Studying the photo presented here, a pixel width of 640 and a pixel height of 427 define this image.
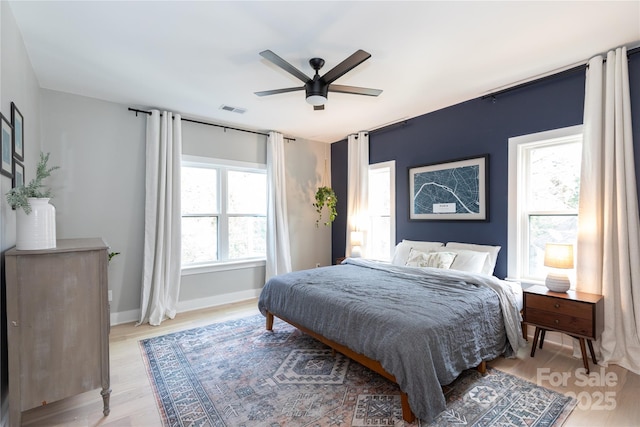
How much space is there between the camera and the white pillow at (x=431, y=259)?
3354 millimetres

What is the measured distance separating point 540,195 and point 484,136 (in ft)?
2.93

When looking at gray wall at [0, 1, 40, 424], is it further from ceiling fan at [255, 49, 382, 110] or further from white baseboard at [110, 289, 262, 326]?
white baseboard at [110, 289, 262, 326]

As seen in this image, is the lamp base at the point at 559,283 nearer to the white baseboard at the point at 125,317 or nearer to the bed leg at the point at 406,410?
the bed leg at the point at 406,410

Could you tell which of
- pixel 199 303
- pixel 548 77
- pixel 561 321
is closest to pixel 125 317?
pixel 199 303

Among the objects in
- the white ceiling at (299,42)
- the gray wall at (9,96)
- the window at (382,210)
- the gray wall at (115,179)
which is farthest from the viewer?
the window at (382,210)

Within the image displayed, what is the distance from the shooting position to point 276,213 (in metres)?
4.83

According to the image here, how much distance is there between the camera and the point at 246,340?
10.4ft

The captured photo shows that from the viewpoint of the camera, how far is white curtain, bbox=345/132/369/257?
4945mm

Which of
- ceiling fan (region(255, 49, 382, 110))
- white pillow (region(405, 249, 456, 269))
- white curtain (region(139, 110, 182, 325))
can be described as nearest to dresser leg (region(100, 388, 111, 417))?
white curtain (region(139, 110, 182, 325))

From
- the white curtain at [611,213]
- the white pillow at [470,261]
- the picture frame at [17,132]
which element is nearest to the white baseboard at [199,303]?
the picture frame at [17,132]

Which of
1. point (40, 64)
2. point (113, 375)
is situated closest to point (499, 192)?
point (113, 375)

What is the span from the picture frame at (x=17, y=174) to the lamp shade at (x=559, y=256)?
429cm

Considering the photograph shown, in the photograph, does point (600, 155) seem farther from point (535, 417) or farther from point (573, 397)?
point (535, 417)

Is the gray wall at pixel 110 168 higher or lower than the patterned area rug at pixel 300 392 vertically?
higher
